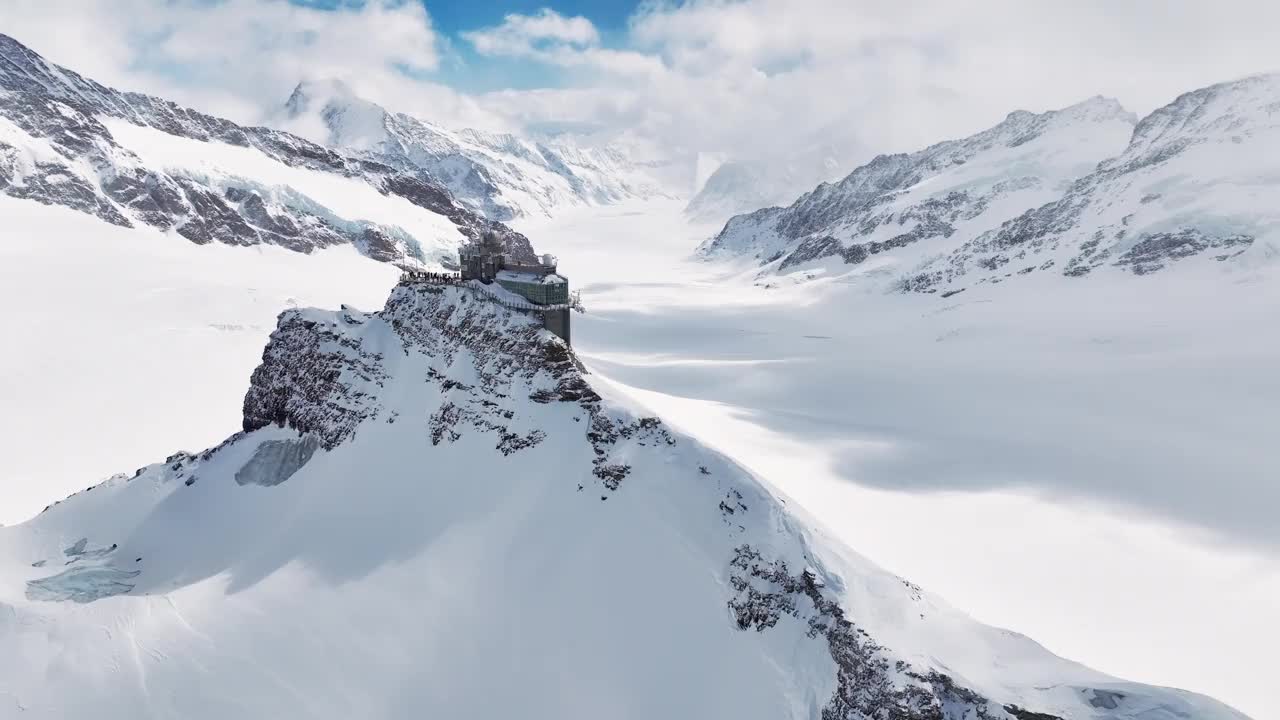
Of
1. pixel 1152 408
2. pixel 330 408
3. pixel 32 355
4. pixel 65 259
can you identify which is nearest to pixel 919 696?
pixel 330 408

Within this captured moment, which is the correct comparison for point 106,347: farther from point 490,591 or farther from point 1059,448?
point 1059,448

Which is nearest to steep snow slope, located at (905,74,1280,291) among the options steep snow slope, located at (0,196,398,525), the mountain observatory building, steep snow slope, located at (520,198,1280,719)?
steep snow slope, located at (520,198,1280,719)

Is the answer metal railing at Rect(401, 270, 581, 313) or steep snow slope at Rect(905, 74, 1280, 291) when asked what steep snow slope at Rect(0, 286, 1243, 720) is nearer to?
metal railing at Rect(401, 270, 581, 313)

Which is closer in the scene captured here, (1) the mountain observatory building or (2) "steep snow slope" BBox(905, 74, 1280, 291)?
(1) the mountain observatory building

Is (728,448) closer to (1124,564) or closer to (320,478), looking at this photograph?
(1124,564)

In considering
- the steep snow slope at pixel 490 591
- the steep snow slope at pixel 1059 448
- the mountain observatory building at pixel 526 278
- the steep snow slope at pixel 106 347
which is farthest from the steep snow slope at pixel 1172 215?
the steep snow slope at pixel 106 347
